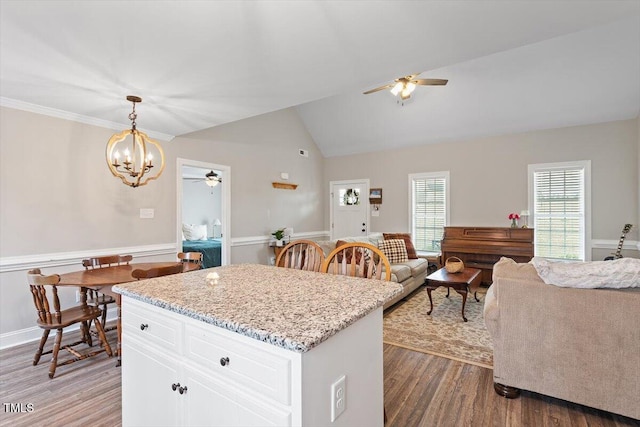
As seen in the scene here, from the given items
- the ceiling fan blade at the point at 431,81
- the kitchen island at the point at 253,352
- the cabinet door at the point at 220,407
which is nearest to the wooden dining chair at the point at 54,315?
the kitchen island at the point at 253,352

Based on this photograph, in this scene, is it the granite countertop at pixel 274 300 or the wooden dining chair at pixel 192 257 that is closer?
the granite countertop at pixel 274 300

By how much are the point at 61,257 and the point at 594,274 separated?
15.4 feet

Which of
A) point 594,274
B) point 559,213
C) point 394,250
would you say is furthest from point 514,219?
point 594,274

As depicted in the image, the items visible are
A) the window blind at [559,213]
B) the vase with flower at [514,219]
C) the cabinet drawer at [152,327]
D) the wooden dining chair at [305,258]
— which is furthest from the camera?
the vase with flower at [514,219]

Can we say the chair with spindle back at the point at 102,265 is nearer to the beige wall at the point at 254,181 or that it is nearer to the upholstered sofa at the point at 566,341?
the beige wall at the point at 254,181

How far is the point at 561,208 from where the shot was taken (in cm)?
519

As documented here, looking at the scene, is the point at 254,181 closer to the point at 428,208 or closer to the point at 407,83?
the point at 407,83

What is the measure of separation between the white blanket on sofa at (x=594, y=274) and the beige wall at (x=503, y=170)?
3.91 meters

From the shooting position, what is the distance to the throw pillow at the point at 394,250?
496cm

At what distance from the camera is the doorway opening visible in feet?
15.0

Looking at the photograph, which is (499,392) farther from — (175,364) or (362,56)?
(362,56)

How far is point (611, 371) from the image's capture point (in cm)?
188

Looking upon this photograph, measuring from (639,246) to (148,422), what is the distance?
20.3 feet

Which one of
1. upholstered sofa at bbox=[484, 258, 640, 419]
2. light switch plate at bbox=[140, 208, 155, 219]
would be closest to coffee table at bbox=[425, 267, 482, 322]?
upholstered sofa at bbox=[484, 258, 640, 419]
